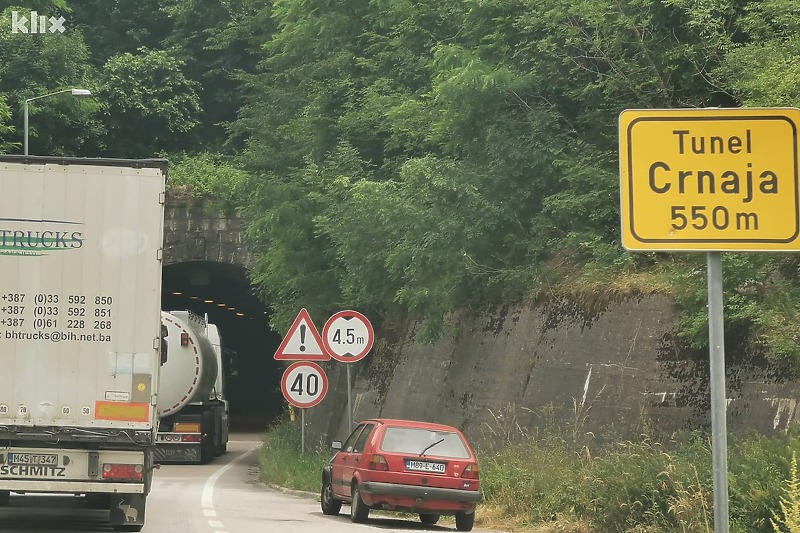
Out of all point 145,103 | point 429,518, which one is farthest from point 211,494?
point 145,103

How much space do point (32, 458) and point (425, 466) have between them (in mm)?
5164

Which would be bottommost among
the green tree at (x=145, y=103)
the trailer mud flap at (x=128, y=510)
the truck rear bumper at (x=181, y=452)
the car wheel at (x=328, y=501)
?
the truck rear bumper at (x=181, y=452)

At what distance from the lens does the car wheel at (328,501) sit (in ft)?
61.3

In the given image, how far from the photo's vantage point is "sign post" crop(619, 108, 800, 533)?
5621 millimetres

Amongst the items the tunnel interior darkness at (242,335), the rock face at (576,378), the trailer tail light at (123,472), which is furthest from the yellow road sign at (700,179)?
the tunnel interior darkness at (242,335)

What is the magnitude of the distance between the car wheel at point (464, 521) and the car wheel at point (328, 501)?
225cm

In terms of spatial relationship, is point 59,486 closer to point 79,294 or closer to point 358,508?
point 79,294

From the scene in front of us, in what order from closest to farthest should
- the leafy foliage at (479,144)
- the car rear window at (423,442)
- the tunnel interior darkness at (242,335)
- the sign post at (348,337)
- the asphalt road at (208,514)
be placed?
1. the asphalt road at (208,514)
2. the car rear window at (423,442)
3. the leafy foliage at (479,144)
4. the sign post at (348,337)
5. the tunnel interior darkness at (242,335)

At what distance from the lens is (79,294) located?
45.5 ft

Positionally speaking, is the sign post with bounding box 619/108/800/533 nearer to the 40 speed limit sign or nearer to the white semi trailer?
the white semi trailer

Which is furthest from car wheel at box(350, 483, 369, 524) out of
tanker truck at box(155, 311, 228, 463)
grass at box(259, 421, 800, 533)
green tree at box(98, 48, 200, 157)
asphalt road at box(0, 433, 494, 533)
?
green tree at box(98, 48, 200, 157)

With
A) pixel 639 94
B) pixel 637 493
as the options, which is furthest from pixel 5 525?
pixel 639 94

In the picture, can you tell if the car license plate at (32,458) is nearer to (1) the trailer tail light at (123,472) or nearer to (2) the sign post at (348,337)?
(1) the trailer tail light at (123,472)

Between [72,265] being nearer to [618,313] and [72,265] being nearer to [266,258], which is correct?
[618,313]
